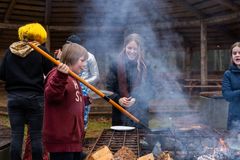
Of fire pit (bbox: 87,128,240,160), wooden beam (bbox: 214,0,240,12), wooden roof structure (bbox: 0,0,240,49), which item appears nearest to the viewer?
fire pit (bbox: 87,128,240,160)

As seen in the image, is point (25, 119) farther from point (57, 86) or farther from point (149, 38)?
point (149, 38)

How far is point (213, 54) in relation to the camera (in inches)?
655

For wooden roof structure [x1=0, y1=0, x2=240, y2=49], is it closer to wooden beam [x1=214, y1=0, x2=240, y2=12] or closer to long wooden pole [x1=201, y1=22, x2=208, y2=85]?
long wooden pole [x1=201, y1=22, x2=208, y2=85]

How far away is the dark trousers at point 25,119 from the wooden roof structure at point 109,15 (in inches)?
214

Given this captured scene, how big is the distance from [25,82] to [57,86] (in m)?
1.21

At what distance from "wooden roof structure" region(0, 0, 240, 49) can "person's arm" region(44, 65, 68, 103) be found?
6276mm

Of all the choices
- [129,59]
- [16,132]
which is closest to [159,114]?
[129,59]

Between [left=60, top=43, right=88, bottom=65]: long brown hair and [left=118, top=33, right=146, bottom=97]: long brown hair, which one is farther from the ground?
[left=60, top=43, right=88, bottom=65]: long brown hair

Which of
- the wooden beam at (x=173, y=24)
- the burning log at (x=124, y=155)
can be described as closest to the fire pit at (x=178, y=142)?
the burning log at (x=124, y=155)

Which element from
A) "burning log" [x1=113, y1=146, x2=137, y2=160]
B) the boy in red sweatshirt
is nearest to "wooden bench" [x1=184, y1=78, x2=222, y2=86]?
"burning log" [x1=113, y1=146, x2=137, y2=160]

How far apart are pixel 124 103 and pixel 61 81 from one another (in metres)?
1.45

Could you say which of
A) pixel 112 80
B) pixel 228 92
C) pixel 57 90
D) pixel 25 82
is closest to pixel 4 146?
pixel 25 82

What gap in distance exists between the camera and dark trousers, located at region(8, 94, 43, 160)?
368 cm

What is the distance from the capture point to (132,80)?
418cm
